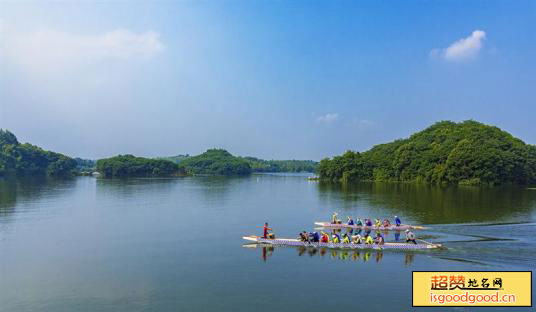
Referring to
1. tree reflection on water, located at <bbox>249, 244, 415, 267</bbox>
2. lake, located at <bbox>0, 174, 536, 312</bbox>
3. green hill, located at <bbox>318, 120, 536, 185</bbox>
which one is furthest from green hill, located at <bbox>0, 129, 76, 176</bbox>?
tree reflection on water, located at <bbox>249, 244, 415, 267</bbox>

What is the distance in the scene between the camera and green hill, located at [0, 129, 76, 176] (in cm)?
15912

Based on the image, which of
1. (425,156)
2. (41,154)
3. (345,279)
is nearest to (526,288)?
(345,279)

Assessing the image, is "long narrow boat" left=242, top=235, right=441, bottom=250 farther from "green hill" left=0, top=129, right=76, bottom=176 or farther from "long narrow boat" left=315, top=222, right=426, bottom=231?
"green hill" left=0, top=129, right=76, bottom=176

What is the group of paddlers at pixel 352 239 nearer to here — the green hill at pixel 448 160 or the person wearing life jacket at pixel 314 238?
the person wearing life jacket at pixel 314 238

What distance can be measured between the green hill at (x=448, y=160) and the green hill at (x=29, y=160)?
104 metres

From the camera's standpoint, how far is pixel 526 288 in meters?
22.0

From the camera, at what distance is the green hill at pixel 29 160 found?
6265 inches

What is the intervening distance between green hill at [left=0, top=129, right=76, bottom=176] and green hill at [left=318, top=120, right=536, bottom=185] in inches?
4083

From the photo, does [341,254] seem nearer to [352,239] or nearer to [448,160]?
[352,239]

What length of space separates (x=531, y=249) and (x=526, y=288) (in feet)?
35.5

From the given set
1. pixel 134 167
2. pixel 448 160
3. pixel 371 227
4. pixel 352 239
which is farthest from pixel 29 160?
Result: pixel 352 239

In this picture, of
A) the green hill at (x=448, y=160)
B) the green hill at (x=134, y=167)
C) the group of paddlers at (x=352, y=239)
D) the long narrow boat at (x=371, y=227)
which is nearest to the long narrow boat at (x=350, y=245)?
the group of paddlers at (x=352, y=239)

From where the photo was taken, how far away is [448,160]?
10700 centimetres

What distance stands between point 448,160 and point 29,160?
151 m
